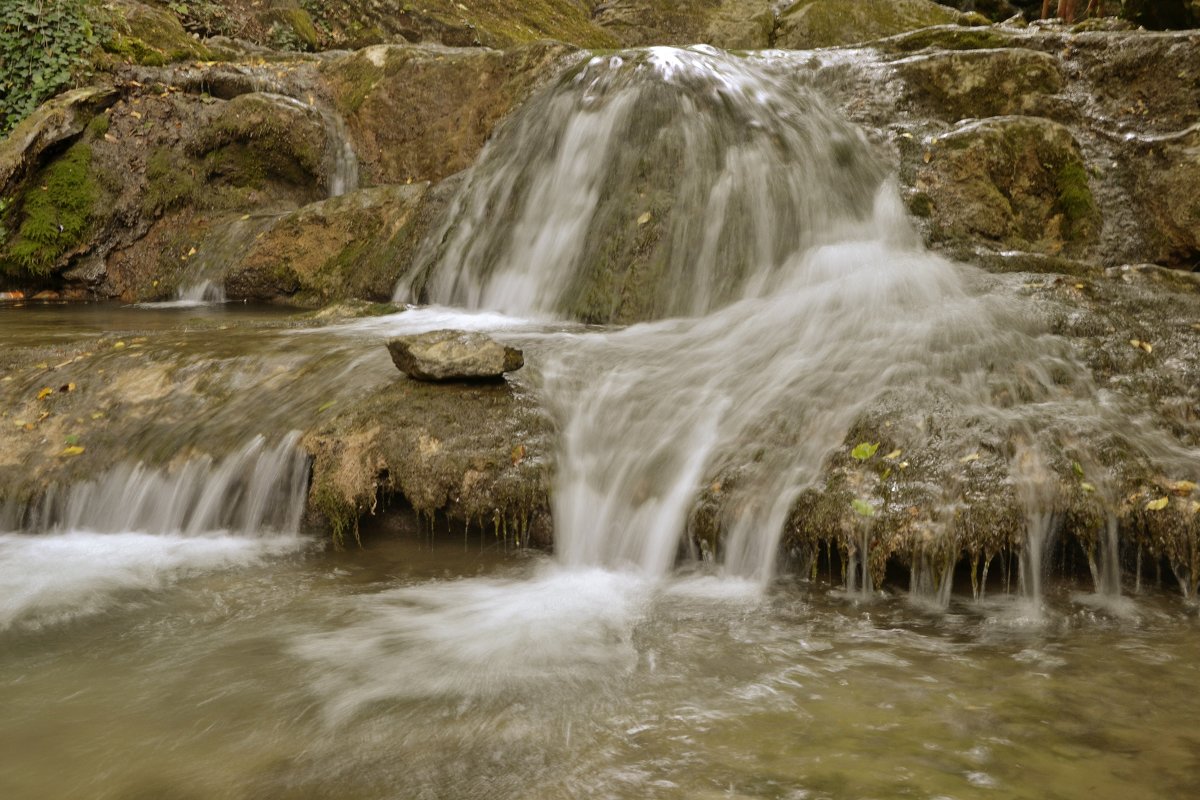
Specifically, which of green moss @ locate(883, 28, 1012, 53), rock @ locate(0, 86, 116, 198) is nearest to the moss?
green moss @ locate(883, 28, 1012, 53)

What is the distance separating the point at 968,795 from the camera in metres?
2.22

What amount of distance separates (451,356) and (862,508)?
224 cm

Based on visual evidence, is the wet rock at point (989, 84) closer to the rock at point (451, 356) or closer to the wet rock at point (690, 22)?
the rock at point (451, 356)

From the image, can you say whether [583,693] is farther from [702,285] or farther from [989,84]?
[989,84]

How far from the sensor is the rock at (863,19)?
15.2 m

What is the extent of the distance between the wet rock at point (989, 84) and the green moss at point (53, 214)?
9254mm

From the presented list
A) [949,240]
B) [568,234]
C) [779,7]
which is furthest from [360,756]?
[779,7]

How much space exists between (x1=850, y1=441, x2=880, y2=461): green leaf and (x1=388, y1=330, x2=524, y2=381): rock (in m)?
1.90

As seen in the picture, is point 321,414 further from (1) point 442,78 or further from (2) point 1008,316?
(1) point 442,78

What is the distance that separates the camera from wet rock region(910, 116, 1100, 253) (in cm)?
752

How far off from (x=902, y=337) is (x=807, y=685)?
2.71 m

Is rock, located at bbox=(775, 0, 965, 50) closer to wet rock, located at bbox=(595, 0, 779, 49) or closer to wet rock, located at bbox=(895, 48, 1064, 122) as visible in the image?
wet rock, located at bbox=(595, 0, 779, 49)

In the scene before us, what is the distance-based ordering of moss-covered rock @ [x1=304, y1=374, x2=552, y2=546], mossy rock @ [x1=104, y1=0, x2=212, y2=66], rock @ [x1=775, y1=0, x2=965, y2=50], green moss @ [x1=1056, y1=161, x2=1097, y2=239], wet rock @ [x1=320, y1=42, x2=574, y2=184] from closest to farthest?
moss-covered rock @ [x1=304, y1=374, x2=552, y2=546], green moss @ [x1=1056, y1=161, x2=1097, y2=239], wet rock @ [x1=320, y1=42, x2=574, y2=184], mossy rock @ [x1=104, y1=0, x2=212, y2=66], rock @ [x1=775, y1=0, x2=965, y2=50]

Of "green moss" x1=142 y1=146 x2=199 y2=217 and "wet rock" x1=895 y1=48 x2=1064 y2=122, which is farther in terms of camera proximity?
"green moss" x1=142 y1=146 x2=199 y2=217
